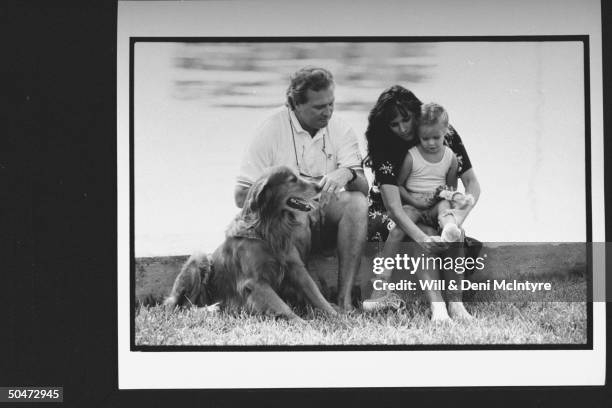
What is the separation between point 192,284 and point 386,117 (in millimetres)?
1763

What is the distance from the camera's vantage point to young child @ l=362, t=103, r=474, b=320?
5363 millimetres

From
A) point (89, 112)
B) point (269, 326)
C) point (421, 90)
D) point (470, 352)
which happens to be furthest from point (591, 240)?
point (89, 112)

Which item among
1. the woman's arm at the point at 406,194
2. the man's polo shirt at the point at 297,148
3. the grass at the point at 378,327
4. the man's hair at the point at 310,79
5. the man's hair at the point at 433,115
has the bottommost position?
the grass at the point at 378,327

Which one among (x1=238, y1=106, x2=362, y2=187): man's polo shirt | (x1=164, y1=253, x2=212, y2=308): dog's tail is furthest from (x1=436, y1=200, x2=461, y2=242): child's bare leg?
(x1=164, y1=253, x2=212, y2=308): dog's tail

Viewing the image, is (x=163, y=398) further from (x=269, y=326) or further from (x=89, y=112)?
(x=89, y=112)

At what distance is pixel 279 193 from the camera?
5332mm

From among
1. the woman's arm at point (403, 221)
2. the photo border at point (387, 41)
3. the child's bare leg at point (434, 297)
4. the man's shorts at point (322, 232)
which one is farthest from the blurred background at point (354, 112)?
the man's shorts at point (322, 232)

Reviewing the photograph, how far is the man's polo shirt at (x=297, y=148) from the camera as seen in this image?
5348 millimetres

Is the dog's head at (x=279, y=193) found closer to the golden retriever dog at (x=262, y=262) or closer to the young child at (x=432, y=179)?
the golden retriever dog at (x=262, y=262)

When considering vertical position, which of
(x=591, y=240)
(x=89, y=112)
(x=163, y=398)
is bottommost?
(x=163, y=398)

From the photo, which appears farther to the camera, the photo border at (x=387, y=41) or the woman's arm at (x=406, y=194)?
the woman's arm at (x=406, y=194)

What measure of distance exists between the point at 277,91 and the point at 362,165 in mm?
774

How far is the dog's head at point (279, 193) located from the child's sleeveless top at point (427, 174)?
2.19 feet

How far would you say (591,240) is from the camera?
5336 millimetres
